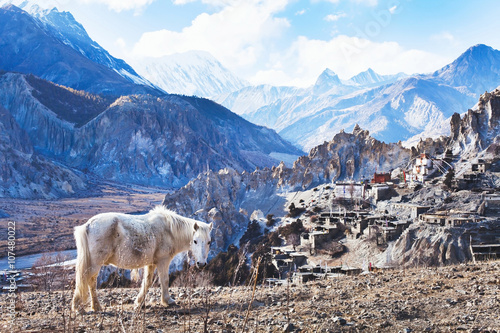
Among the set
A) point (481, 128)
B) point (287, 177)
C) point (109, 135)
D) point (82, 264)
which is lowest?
point (82, 264)

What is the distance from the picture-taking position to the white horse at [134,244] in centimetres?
848

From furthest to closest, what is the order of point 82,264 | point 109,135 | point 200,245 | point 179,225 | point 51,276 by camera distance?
1. point 109,135
2. point 51,276
3. point 179,225
4. point 200,245
5. point 82,264

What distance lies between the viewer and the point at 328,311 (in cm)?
727

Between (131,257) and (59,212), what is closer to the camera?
(131,257)

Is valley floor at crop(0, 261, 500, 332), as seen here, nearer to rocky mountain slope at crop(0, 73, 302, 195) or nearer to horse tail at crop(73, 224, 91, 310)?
horse tail at crop(73, 224, 91, 310)

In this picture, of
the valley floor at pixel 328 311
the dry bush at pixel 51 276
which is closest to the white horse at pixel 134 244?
the dry bush at pixel 51 276

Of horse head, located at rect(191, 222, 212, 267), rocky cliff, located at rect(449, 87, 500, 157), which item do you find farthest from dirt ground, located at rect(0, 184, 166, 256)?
rocky cliff, located at rect(449, 87, 500, 157)

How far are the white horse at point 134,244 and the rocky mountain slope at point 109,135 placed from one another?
132349 millimetres

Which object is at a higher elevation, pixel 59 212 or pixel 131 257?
pixel 131 257

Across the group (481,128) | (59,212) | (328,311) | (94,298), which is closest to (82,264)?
(94,298)

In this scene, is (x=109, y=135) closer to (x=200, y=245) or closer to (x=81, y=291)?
(x=200, y=245)

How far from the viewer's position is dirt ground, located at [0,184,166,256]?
5156 centimetres

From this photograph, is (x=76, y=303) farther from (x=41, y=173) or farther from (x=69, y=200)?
(x=41, y=173)

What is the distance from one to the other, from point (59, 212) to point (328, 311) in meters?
78.6
